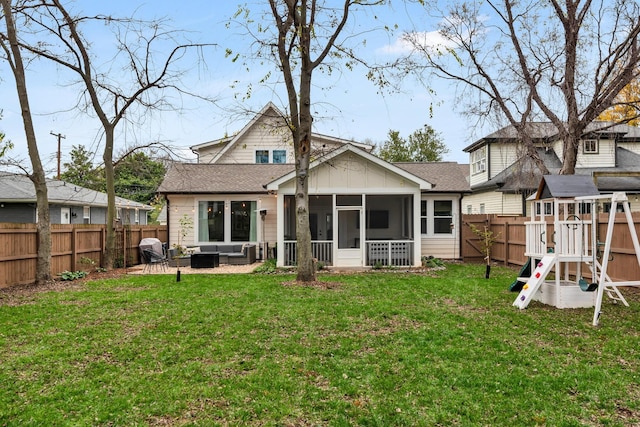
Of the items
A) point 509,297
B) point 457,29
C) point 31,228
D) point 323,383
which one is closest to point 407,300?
point 509,297

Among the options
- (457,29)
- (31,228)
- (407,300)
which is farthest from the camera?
(457,29)

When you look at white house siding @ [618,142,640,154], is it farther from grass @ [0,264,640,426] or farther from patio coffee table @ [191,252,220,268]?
patio coffee table @ [191,252,220,268]

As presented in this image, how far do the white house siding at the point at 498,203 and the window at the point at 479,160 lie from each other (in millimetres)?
1480

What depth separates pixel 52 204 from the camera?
21562 mm

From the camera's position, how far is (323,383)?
4.31 metres

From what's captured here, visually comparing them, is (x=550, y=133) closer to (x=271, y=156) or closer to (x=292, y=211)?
(x=292, y=211)

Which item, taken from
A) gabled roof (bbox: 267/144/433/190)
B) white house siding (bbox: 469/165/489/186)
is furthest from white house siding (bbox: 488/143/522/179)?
gabled roof (bbox: 267/144/433/190)

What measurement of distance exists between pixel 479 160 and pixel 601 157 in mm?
5985

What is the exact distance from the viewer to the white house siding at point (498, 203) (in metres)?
20.9

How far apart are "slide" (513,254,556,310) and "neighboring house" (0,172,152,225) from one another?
14.4 meters

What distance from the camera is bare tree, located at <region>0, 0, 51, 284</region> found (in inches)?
433

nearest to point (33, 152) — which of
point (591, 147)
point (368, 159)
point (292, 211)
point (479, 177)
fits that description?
point (292, 211)

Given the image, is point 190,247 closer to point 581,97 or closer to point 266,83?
point 266,83

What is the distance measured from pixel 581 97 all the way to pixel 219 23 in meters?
11.7
